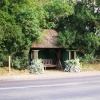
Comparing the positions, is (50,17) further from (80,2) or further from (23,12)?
(23,12)

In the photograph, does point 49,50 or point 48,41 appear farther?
point 49,50

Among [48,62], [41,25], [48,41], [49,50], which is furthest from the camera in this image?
[49,50]

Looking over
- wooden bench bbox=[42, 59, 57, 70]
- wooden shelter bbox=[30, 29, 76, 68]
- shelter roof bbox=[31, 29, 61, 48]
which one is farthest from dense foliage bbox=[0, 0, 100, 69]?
wooden bench bbox=[42, 59, 57, 70]

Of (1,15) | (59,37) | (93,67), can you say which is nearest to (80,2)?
(59,37)

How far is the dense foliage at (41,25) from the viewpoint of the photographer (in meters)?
22.6

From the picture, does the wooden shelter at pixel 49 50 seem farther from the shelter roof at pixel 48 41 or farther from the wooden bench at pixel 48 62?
the wooden bench at pixel 48 62

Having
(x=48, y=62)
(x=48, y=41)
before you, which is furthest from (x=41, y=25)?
(x=48, y=62)

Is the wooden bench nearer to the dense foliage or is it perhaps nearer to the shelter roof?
the shelter roof

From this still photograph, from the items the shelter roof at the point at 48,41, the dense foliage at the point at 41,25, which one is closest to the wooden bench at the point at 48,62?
Answer: the shelter roof at the point at 48,41

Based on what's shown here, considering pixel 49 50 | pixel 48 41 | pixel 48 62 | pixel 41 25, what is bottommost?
pixel 48 62

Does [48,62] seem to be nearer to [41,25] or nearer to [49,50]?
[49,50]

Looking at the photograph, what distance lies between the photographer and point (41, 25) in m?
26.7

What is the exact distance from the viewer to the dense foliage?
22.6 m

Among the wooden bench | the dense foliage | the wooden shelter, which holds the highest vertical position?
the dense foliage
